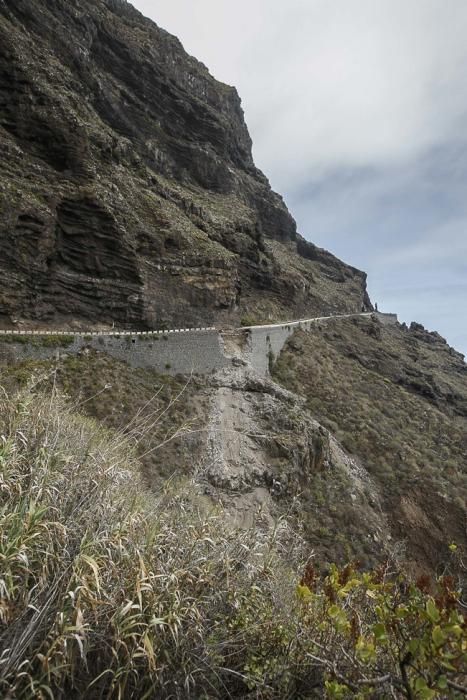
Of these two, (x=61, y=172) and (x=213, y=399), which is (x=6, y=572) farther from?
(x=61, y=172)

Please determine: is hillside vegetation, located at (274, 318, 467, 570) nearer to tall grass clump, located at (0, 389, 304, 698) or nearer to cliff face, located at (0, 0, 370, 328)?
cliff face, located at (0, 0, 370, 328)

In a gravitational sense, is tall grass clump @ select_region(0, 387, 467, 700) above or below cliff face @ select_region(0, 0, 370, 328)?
below

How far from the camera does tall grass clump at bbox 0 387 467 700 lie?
8.45ft

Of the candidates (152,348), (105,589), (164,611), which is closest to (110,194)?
(152,348)

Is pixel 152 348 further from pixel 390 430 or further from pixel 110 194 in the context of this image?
pixel 390 430

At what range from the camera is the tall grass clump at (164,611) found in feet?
8.45

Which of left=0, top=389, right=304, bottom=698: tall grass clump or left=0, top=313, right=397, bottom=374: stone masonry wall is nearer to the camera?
left=0, top=389, right=304, bottom=698: tall grass clump

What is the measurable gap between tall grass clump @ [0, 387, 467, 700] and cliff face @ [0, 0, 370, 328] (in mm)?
18746

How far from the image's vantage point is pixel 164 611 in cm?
317

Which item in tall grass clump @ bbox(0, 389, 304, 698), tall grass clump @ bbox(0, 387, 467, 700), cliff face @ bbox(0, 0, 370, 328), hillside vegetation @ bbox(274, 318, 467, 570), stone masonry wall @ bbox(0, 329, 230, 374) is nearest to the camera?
tall grass clump @ bbox(0, 387, 467, 700)

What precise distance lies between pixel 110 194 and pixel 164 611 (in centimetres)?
2668

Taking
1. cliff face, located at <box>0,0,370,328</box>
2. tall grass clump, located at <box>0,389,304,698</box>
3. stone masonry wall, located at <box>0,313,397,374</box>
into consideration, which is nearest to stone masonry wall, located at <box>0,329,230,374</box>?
stone masonry wall, located at <box>0,313,397,374</box>

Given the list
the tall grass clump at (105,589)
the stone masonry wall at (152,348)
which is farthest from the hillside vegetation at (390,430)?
the tall grass clump at (105,589)

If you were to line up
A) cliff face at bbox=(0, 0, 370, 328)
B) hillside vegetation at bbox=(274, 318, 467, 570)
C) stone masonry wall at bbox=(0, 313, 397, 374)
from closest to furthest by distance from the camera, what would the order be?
stone masonry wall at bbox=(0, 313, 397, 374) → hillside vegetation at bbox=(274, 318, 467, 570) → cliff face at bbox=(0, 0, 370, 328)
